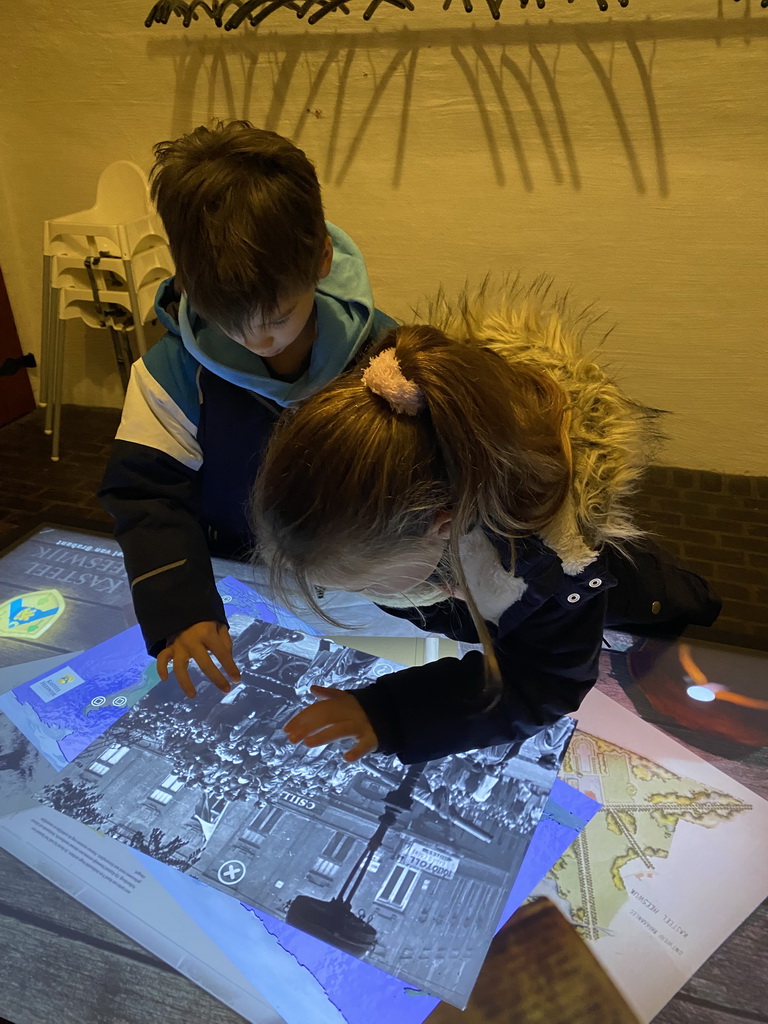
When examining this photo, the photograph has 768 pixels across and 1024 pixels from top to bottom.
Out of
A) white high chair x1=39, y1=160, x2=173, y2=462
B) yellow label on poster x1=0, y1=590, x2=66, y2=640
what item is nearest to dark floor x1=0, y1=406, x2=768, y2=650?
white high chair x1=39, y1=160, x2=173, y2=462

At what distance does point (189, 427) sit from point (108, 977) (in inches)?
22.9

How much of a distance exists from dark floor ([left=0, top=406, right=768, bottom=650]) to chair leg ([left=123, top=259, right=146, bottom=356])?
0.38m

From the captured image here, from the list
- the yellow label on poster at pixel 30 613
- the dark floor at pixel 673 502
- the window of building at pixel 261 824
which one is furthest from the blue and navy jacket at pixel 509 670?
the dark floor at pixel 673 502

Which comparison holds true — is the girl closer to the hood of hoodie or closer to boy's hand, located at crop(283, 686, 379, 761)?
boy's hand, located at crop(283, 686, 379, 761)

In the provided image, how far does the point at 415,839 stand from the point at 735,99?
5.29 feet

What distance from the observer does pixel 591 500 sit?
0.59 meters

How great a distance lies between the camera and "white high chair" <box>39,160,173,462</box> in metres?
1.85

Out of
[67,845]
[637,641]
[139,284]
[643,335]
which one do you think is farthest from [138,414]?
[643,335]

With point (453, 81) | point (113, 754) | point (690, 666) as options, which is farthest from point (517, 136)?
point (113, 754)

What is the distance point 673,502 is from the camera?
185 centimetres

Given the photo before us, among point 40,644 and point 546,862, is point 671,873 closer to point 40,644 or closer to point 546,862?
point 546,862

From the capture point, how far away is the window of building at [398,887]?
2.11ft

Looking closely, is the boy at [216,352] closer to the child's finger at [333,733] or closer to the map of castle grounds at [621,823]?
the child's finger at [333,733]

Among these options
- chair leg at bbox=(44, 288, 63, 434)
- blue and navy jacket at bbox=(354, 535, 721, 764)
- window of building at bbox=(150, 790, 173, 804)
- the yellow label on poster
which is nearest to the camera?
blue and navy jacket at bbox=(354, 535, 721, 764)
